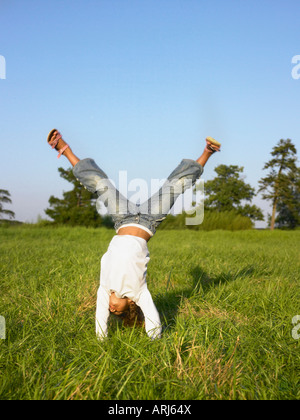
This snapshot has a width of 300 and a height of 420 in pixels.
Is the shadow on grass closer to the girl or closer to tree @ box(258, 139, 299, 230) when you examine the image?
the girl

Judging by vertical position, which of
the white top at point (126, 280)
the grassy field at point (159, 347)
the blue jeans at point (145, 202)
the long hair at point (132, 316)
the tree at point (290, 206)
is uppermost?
the tree at point (290, 206)

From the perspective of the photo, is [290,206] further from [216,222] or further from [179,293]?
[179,293]

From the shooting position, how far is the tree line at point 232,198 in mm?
22203

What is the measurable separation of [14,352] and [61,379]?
73 centimetres

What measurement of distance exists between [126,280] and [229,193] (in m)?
39.7

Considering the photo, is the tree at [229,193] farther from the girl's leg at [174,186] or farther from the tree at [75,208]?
the girl's leg at [174,186]

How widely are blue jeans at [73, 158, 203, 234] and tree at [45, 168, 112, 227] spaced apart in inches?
717

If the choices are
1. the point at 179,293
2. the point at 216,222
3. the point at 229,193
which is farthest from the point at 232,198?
the point at 179,293

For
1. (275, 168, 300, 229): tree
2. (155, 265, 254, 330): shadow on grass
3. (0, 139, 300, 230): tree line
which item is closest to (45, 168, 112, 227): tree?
(0, 139, 300, 230): tree line

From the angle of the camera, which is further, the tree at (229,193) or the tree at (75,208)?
the tree at (229,193)

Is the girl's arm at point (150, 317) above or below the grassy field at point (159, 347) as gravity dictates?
above

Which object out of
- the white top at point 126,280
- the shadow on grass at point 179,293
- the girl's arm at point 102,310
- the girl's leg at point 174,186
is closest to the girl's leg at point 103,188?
the girl's leg at point 174,186

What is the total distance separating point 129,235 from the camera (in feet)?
10.3
